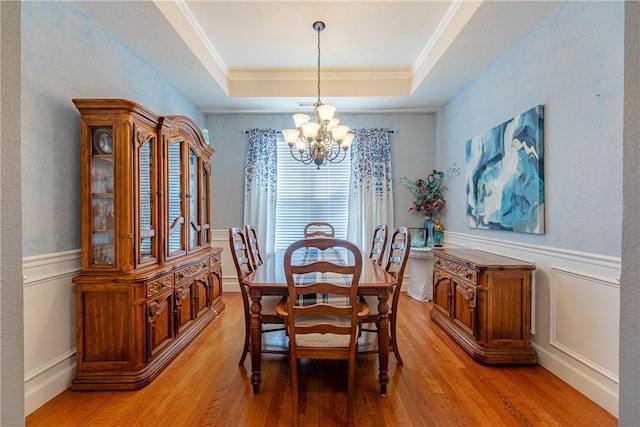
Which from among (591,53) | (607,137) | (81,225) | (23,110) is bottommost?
(81,225)

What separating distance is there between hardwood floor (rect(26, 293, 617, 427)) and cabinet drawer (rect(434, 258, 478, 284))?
0.63 m

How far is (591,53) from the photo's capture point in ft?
6.63

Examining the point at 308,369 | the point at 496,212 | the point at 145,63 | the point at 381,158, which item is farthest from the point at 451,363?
the point at 145,63

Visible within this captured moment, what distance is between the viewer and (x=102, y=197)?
223 centimetres

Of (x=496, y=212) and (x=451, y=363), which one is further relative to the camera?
(x=496, y=212)

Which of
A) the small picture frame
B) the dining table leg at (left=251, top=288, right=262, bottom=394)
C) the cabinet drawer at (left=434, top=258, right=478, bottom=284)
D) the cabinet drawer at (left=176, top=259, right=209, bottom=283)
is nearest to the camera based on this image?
the dining table leg at (left=251, top=288, right=262, bottom=394)

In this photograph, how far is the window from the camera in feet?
15.5

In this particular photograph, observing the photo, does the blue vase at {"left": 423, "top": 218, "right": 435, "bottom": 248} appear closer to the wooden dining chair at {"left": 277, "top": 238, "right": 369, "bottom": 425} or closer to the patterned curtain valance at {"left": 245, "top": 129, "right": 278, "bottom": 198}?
the patterned curtain valance at {"left": 245, "top": 129, "right": 278, "bottom": 198}

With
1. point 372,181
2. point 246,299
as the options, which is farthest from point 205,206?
point 372,181

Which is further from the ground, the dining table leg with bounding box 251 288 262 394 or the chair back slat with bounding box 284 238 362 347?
the chair back slat with bounding box 284 238 362 347

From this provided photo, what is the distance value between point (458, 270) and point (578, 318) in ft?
2.98

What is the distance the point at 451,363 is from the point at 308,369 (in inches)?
44.2

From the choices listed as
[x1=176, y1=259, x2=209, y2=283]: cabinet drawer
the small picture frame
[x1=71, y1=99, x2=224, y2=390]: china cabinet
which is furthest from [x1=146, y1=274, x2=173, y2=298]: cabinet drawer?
the small picture frame

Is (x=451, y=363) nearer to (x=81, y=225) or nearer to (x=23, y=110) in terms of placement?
(x=81, y=225)
